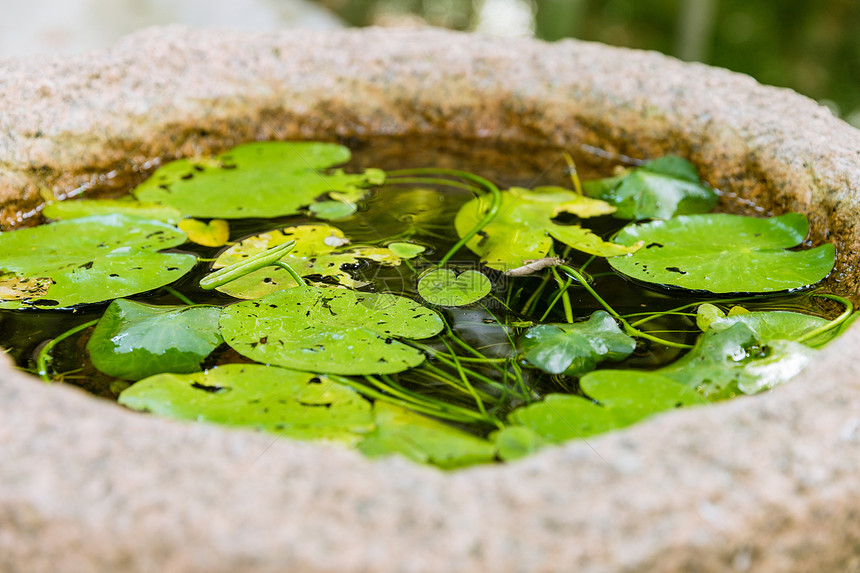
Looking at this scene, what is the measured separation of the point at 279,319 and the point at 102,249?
0.41 metres

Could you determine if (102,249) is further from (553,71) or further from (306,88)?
(553,71)

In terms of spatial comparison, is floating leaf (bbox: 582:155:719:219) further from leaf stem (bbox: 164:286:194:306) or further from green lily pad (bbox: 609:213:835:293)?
leaf stem (bbox: 164:286:194:306)

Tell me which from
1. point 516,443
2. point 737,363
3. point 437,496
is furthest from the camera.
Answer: point 737,363

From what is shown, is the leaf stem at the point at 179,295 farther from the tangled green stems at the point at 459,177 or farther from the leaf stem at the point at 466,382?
the tangled green stems at the point at 459,177

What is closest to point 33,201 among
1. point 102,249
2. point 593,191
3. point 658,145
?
point 102,249

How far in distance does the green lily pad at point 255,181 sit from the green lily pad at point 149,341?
372 millimetres

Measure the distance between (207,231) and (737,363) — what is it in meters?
0.89

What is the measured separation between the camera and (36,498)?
1.77ft

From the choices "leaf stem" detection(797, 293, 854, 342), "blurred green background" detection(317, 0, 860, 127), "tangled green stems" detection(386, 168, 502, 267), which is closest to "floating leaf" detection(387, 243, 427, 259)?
"tangled green stems" detection(386, 168, 502, 267)

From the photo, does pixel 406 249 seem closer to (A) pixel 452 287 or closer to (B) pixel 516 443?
(A) pixel 452 287

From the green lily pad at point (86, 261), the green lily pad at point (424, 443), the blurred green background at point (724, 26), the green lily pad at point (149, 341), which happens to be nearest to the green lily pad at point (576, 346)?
the green lily pad at point (424, 443)

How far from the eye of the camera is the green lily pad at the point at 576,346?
90 centimetres

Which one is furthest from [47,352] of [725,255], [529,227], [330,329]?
[725,255]

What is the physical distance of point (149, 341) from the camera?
0.91 meters
